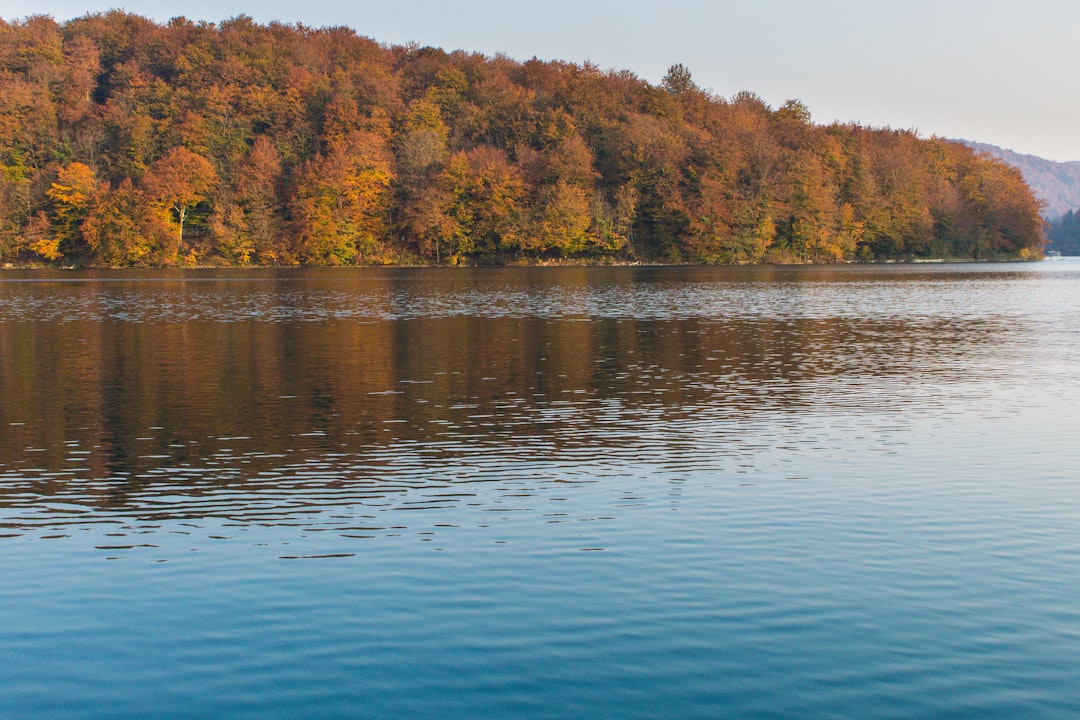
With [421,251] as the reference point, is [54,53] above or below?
above

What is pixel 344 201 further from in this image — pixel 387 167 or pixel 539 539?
pixel 539 539

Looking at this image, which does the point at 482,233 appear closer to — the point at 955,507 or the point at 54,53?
the point at 54,53

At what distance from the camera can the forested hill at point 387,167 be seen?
95.6m

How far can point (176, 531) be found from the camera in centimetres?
1088

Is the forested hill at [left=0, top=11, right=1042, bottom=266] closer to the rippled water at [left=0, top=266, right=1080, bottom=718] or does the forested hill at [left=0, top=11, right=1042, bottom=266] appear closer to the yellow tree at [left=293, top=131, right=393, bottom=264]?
the yellow tree at [left=293, top=131, right=393, bottom=264]

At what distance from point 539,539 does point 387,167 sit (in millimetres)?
93533

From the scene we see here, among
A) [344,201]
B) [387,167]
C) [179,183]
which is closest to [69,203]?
[179,183]

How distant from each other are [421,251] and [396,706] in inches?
3841

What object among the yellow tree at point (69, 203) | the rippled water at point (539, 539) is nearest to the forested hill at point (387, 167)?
the yellow tree at point (69, 203)

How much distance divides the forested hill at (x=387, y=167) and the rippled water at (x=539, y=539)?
74.1 m

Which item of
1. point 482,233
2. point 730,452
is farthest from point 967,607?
point 482,233

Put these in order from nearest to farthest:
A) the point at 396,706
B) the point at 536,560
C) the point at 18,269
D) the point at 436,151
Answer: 1. the point at 396,706
2. the point at 536,560
3. the point at 18,269
4. the point at 436,151

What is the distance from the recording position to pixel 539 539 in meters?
10.5

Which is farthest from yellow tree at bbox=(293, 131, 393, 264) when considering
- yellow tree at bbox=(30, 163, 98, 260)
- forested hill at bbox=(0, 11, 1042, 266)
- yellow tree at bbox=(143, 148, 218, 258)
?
yellow tree at bbox=(30, 163, 98, 260)
